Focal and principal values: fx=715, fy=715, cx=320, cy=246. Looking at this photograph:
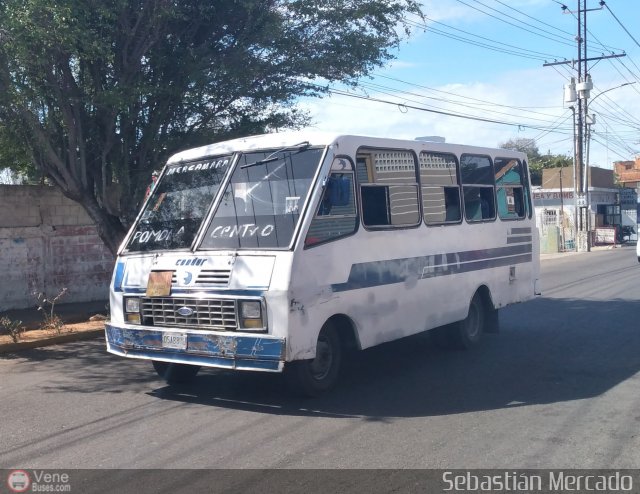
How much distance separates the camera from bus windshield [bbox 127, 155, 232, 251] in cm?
778

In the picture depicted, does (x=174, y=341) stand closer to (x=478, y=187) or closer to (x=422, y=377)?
(x=422, y=377)

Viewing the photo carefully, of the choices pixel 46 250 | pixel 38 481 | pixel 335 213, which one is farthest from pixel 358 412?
pixel 46 250

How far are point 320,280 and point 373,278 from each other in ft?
3.32

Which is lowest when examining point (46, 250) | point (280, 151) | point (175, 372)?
point (175, 372)

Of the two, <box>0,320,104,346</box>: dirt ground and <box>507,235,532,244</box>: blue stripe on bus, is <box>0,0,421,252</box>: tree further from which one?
<box>507,235,532,244</box>: blue stripe on bus

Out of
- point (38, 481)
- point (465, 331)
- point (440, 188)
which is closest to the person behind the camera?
point (38, 481)

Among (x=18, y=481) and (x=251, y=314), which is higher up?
(x=251, y=314)

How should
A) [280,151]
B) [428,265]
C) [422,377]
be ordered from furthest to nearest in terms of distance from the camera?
[428,265]
[422,377]
[280,151]

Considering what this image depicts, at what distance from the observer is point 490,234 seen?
1048cm

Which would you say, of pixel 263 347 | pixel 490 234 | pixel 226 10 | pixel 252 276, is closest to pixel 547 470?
pixel 263 347

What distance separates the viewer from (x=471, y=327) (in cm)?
1039

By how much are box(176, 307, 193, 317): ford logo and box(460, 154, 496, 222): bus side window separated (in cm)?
448

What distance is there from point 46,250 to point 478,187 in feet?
27.8

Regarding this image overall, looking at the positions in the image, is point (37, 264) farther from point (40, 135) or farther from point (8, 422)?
point (8, 422)
